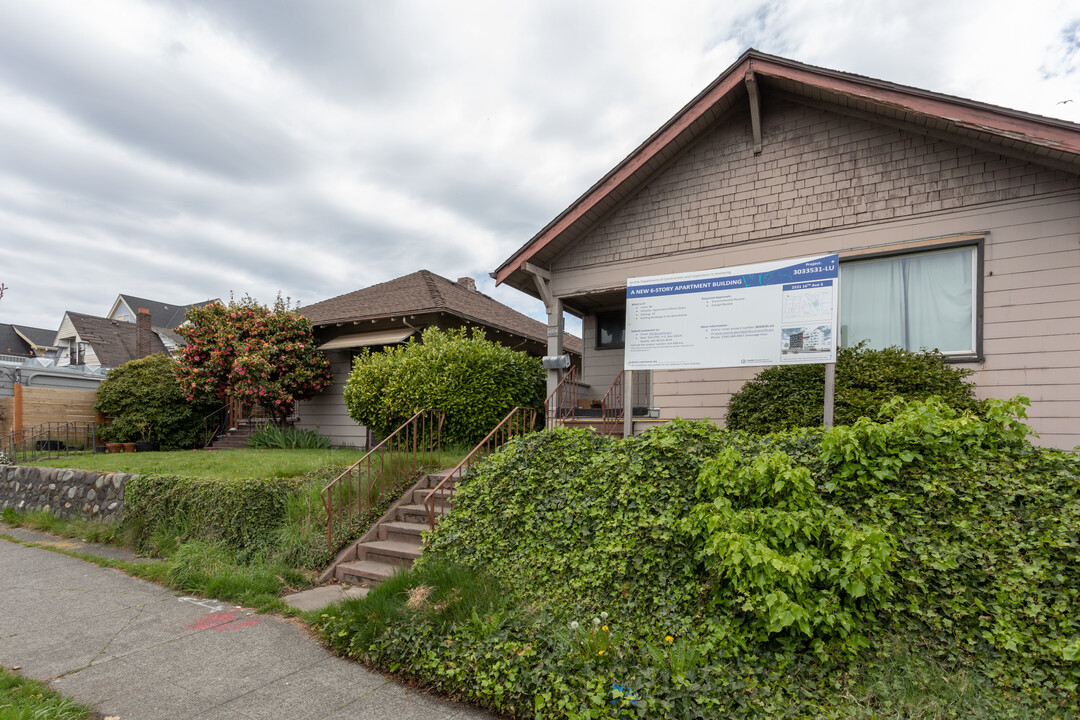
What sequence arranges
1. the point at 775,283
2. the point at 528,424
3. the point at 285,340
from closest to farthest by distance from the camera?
the point at 775,283 → the point at 528,424 → the point at 285,340

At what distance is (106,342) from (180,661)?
95.6 feet

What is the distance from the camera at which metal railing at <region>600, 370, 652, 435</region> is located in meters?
8.63

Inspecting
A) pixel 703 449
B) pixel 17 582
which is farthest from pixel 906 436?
pixel 17 582

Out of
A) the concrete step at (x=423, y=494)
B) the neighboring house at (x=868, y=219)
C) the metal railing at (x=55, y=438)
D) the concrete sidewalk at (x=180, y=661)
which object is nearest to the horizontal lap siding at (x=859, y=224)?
the neighboring house at (x=868, y=219)

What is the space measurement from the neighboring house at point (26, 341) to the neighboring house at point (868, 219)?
40.4 meters

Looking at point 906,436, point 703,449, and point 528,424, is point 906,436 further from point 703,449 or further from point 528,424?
point 528,424

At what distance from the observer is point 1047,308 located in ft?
19.3

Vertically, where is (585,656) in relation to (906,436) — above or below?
below

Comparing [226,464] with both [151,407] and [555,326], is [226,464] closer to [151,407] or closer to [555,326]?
[555,326]

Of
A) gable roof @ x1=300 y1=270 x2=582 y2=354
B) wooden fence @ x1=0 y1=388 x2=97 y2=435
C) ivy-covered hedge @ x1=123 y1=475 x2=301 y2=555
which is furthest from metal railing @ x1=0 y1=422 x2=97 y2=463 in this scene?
ivy-covered hedge @ x1=123 y1=475 x2=301 y2=555

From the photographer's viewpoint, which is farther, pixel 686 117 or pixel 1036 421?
pixel 686 117

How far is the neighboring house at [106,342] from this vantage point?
26172 millimetres

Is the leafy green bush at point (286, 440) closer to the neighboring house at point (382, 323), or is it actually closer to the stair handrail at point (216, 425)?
the neighboring house at point (382, 323)

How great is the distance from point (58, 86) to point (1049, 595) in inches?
509
